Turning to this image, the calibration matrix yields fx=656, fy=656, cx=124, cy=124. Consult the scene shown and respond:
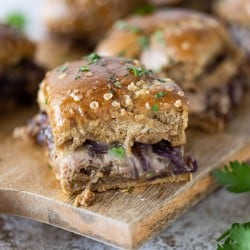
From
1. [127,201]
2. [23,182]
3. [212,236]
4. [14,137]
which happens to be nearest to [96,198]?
[127,201]

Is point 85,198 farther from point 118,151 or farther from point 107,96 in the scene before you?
point 107,96

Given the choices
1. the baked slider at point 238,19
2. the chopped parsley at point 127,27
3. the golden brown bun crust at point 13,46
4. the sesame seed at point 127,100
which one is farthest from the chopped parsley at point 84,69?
the baked slider at point 238,19

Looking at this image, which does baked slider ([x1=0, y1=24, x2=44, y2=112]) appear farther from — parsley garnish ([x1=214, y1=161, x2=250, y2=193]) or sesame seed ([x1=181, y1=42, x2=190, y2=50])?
parsley garnish ([x1=214, y1=161, x2=250, y2=193])

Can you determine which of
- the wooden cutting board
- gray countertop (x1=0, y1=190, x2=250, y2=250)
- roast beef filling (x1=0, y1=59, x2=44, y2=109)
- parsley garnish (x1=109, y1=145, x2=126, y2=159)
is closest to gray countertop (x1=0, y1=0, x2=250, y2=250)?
gray countertop (x1=0, y1=190, x2=250, y2=250)

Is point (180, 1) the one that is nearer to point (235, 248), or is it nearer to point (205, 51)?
point (205, 51)

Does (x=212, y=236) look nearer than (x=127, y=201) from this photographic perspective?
No

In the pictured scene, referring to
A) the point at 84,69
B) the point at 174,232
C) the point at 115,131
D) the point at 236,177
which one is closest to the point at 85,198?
the point at 115,131

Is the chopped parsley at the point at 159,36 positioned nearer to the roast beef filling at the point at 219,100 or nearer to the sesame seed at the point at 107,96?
the roast beef filling at the point at 219,100
